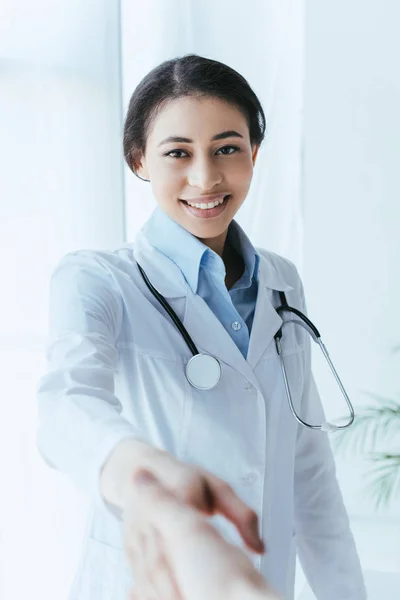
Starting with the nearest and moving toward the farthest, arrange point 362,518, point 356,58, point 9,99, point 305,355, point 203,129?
point 203,129, point 305,355, point 9,99, point 356,58, point 362,518

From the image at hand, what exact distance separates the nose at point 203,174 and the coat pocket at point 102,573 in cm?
44

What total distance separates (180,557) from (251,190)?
1.80 metres

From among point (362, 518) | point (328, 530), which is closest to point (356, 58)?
point (362, 518)

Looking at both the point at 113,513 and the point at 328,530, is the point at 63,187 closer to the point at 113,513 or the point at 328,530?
the point at 328,530

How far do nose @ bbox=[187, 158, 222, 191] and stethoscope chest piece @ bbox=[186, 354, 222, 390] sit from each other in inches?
8.1

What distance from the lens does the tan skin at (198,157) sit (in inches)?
34.3

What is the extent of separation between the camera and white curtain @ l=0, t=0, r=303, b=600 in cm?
147

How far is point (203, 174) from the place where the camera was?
871 millimetres

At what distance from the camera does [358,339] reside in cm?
240

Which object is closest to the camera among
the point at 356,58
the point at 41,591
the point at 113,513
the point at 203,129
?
the point at 113,513

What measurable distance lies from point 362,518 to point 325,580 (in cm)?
151

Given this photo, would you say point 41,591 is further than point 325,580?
Yes

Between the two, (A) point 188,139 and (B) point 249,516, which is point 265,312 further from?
(B) point 249,516

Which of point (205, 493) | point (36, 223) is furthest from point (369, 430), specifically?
point (205, 493)
